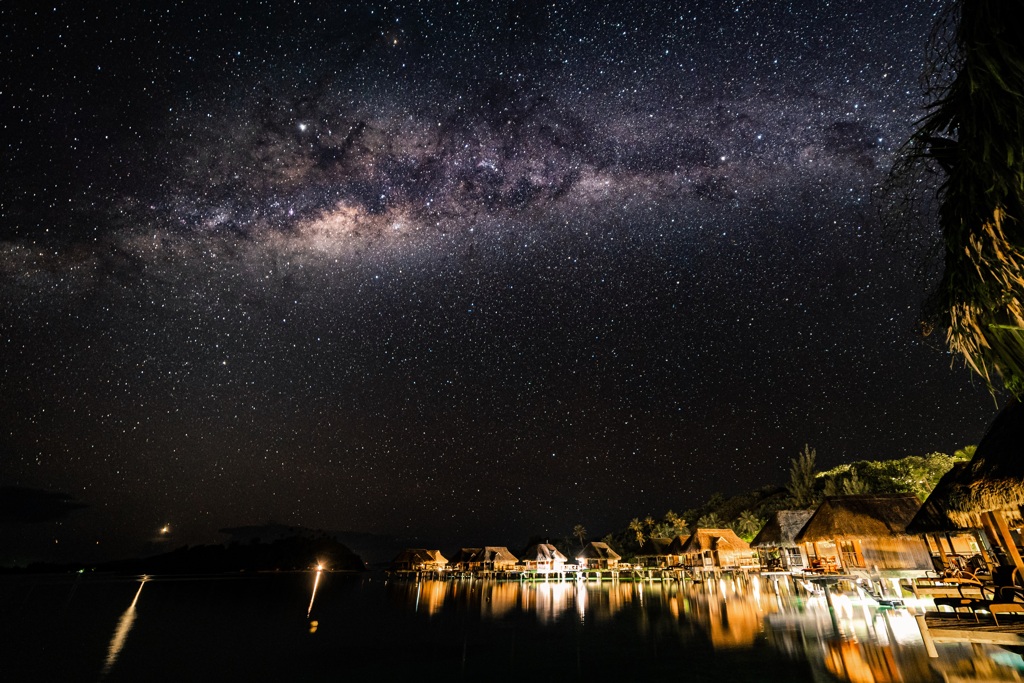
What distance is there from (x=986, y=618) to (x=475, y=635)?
17.5 metres

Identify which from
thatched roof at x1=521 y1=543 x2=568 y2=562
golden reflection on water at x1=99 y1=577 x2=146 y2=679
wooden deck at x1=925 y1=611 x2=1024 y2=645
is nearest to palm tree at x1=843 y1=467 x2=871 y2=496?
thatched roof at x1=521 y1=543 x2=568 y2=562

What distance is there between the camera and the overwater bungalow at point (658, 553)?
55909 millimetres

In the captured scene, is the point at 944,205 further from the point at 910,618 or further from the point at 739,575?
the point at 739,575

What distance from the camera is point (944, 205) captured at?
4.25 meters

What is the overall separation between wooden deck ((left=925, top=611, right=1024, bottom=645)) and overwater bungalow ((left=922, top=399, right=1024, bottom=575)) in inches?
73.1

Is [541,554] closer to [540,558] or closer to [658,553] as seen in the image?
[540,558]

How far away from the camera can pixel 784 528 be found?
121ft

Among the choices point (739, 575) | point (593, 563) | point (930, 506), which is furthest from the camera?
point (593, 563)

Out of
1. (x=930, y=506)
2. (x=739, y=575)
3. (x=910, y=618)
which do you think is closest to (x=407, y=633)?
(x=910, y=618)

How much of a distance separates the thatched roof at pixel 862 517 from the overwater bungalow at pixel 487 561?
167ft

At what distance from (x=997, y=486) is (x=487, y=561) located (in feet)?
227

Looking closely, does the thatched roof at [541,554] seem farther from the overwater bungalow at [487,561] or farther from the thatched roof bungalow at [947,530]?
the thatched roof bungalow at [947,530]

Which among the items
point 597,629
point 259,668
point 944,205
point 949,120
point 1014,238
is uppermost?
point 949,120

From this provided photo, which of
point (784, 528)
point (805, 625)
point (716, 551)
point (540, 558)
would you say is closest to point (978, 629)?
point (805, 625)
